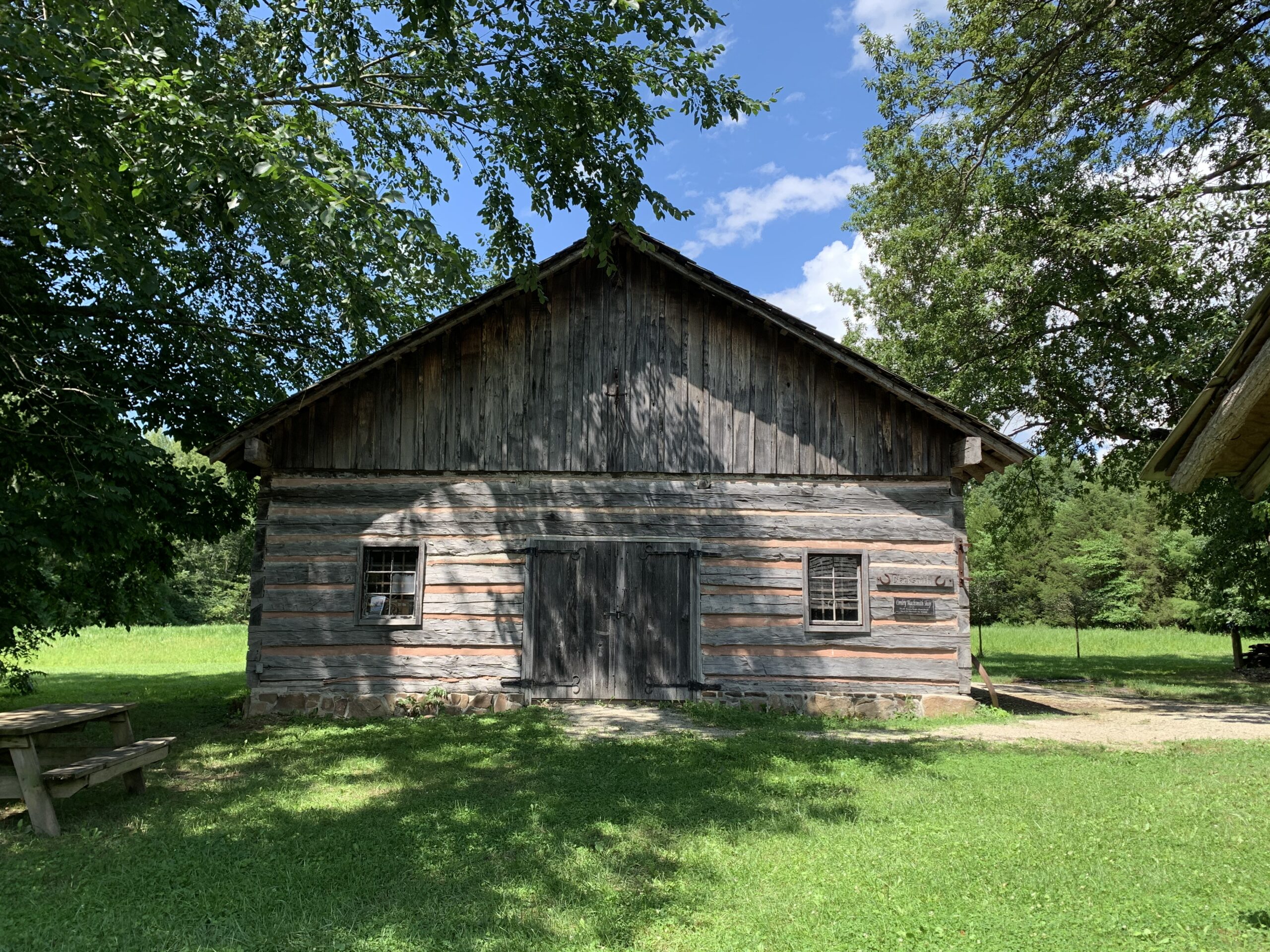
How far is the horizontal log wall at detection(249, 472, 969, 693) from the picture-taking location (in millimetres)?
12797

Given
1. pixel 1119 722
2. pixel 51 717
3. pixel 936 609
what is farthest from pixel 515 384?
pixel 1119 722

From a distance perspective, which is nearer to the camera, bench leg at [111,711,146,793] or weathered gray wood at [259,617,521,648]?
bench leg at [111,711,146,793]

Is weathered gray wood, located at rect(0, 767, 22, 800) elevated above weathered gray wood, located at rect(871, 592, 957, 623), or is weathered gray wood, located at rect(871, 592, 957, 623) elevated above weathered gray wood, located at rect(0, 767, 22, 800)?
weathered gray wood, located at rect(871, 592, 957, 623)

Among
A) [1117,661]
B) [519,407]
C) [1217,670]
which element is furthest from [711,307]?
[1117,661]

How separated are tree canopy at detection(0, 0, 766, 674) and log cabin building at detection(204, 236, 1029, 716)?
1593 millimetres

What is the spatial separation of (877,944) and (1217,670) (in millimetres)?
24614

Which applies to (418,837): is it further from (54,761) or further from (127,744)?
(54,761)

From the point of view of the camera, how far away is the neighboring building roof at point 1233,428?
347 centimetres

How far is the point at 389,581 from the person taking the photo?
43.2 ft

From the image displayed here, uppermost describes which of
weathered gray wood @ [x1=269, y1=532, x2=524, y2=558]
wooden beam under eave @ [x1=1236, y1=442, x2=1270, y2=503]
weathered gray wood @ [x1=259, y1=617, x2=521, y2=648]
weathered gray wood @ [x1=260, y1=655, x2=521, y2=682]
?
weathered gray wood @ [x1=269, y1=532, x2=524, y2=558]

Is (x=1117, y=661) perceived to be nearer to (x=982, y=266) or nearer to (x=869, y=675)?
(x=982, y=266)

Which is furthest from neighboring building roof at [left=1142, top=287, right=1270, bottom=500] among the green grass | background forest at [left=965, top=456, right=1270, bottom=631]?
background forest at [left=965, top=456, right=1270, bottom=631]

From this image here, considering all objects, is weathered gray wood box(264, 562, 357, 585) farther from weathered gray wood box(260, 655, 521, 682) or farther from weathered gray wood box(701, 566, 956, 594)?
weathered gray wood box(701, 566, 956, 594)

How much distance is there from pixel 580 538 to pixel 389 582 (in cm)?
321
